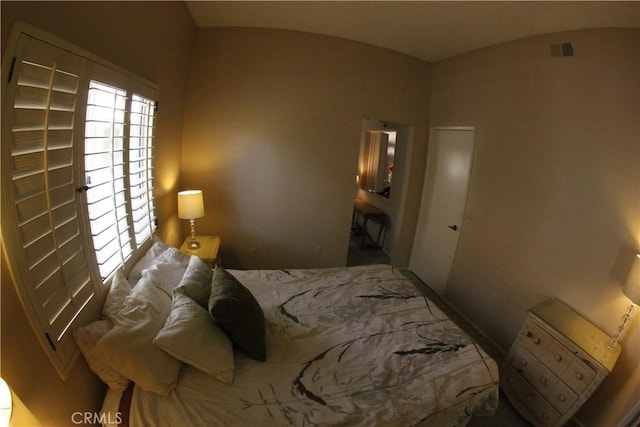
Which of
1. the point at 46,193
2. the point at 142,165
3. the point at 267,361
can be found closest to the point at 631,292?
the point at 267,361

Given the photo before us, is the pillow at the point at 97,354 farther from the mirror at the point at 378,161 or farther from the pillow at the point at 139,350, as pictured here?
the mirror at the point at 378,161

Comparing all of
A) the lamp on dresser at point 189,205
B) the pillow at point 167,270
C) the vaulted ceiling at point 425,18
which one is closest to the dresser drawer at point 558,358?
the vaulted ceiling at point 425,18

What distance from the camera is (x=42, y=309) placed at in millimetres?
962

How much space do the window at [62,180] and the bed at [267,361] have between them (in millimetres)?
183

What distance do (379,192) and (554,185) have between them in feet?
9.20

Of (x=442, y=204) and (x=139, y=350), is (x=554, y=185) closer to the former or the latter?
(x=442, y=204)

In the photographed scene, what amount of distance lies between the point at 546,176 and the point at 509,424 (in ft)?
6.36

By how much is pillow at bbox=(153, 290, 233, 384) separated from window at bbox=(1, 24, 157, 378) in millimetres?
361

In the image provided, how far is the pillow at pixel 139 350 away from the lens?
45.2 inches

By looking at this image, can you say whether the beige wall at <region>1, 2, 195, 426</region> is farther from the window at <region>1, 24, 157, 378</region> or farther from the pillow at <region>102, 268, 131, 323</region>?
the pillow at <region>102, 268, 131, 323</region>

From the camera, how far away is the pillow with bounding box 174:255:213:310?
157cm

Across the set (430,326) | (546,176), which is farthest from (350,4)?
(430,326)

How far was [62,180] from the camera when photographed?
108 centimetres

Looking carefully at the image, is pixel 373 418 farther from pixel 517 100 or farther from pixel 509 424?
pixel 517 100
